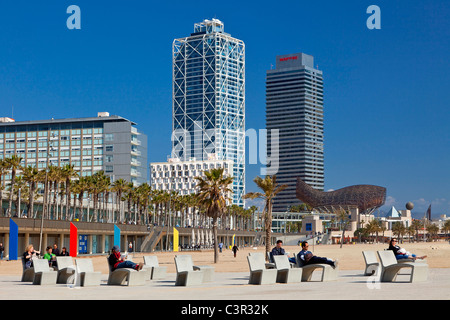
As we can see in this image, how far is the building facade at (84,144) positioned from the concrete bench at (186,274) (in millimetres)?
143875

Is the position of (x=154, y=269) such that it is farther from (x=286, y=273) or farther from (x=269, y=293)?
(x=269, y=293)

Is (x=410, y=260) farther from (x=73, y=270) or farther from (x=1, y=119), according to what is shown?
(x=1, y=119)

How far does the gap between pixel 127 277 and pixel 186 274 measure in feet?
5.23

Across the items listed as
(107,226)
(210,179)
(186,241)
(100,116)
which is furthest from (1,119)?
(210,179)

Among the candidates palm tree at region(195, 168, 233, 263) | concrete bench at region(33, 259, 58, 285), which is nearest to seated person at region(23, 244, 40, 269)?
concrete bench at region(33, 259, 58, 285)

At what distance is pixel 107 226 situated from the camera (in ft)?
262

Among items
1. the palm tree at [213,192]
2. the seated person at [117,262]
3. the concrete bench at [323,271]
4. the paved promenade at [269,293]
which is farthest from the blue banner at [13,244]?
the concrete bench at [323,271]

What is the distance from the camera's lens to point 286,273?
16.9 metres

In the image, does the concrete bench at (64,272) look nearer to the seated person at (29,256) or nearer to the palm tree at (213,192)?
the seated person at (29,256)

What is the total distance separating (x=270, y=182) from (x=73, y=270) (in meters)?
34.5

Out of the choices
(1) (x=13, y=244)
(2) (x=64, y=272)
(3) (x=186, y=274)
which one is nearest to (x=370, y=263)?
(3) (x=186, y=274)

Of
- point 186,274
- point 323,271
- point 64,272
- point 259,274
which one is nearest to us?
→ point 186,274

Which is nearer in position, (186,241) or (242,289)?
(242,289)
